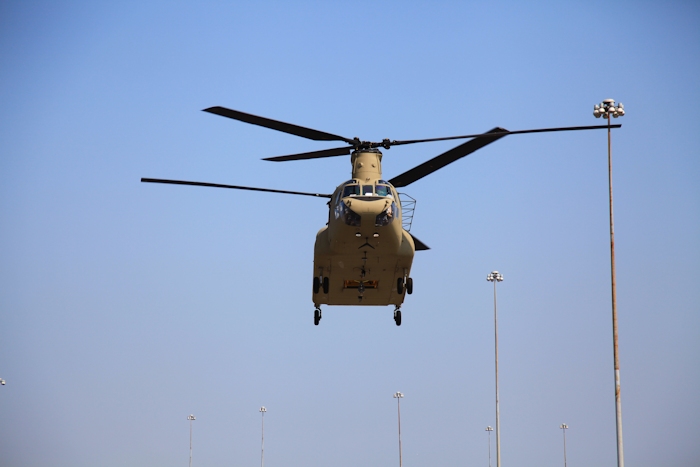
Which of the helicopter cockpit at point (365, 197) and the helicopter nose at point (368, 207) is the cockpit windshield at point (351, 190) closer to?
the helicopter cockpit at point (365, 197)

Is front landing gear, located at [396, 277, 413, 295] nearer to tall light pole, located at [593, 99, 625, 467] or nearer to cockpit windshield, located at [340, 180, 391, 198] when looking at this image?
cockpit windshield, located at [340, 180, 391, 198]

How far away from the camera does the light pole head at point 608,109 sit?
4100cm

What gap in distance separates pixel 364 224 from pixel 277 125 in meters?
4.61

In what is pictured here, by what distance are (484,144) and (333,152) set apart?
19.5 feet

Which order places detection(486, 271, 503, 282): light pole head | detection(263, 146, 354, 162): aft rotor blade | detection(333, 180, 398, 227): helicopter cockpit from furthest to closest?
detection(486, 271, 503, 282): light pole head
detection(263, 146, 354, 162): aft rotor blade
detection(333, 180, 398, 227): helicopter cockpit

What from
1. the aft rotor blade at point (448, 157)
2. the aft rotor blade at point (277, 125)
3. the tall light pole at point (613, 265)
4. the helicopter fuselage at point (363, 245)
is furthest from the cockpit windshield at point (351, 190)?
the tall light pole at point (613, 265)

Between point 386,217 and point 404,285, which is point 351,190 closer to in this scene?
point 386,217

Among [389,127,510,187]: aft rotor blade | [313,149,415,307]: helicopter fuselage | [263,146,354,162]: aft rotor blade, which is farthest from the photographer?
[263,146,354,162]: aft rotor blade

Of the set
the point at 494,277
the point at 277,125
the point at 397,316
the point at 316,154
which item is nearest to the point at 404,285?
the point at 397,316

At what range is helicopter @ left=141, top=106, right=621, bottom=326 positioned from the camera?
34500 millimetres

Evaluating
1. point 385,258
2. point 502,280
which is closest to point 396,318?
point 385,258

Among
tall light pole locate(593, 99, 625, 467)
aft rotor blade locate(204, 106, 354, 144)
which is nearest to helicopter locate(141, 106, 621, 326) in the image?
aft rotor blade locate(204, 106, 354, 144)

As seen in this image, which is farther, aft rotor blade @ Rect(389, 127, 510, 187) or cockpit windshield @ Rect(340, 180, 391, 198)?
aft rotor blade @ Rect(389, 127, 510, 187)

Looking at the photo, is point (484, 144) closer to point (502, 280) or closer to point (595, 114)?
point (595, 114)
